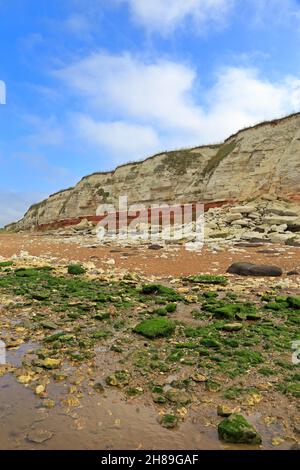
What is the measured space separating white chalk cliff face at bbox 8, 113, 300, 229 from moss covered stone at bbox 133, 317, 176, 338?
904 inches

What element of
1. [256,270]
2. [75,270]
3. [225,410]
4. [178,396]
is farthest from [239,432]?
[75,270]

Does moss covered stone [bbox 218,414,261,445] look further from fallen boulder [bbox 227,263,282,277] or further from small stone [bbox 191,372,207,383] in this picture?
fallen boulder [bbox 227,263,282,277]

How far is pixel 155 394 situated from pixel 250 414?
1264 millimetres

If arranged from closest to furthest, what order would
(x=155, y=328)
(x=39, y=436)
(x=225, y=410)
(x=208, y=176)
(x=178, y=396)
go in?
1. (x=39, y=436)
2. (x=225, y=410)
3. (x=178, y=396)
4. (x=155, y=328)
5. (x=208, y=176)

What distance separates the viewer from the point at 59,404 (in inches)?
189

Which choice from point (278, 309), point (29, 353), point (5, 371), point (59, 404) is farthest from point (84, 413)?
point (278, 309)

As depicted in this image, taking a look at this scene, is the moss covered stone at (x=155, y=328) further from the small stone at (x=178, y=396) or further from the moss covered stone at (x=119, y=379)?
the small stone at (x=178, y=396)

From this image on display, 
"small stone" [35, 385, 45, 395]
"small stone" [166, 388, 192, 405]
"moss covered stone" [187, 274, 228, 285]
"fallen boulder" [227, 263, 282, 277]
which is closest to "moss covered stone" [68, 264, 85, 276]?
"moss covered stone" [187, 274, 228, 285]

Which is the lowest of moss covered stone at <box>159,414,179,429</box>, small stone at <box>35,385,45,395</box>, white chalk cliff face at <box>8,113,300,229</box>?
moss covered stone at <box>159,414,179,429</box>

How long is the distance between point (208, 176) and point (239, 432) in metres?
34.9

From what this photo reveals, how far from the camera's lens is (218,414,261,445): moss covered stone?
4156 mm

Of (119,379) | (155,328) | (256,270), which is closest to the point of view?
(119,379)

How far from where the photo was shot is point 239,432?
13.7 feet

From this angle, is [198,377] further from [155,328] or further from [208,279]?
[208,279]
